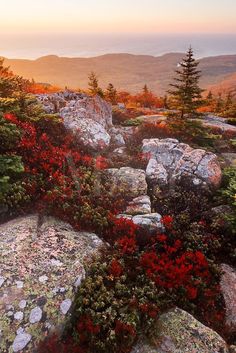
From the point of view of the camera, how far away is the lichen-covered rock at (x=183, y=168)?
13586mm

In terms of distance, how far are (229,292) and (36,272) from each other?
5.78m

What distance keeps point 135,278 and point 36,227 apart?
3403mm

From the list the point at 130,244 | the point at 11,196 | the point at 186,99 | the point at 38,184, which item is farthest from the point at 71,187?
the point at 186,99

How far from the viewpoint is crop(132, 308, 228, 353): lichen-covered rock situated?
8.20m

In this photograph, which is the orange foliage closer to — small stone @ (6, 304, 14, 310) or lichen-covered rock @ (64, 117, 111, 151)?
lichen-covered rock @ (64, 117, 111, 151)

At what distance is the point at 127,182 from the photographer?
13094 mm

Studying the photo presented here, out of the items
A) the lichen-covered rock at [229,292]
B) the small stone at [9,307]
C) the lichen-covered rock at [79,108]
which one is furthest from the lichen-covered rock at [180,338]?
the lichen-covered rock at [79,108]

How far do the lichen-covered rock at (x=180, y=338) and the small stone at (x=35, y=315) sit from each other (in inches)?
94.6

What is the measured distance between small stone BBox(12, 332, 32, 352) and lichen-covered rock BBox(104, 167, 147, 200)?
5.97 metres

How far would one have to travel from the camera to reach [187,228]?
11.6m

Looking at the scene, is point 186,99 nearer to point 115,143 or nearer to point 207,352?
point 115,143

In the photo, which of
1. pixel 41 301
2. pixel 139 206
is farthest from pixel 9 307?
→ pixel 139 206

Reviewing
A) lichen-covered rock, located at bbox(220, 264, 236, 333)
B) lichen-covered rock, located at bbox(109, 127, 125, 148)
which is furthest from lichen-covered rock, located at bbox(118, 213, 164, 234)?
lichen-covered rock, located at bbox(109, 127, 125, 148)

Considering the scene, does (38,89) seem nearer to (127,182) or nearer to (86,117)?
(86,117)
